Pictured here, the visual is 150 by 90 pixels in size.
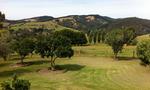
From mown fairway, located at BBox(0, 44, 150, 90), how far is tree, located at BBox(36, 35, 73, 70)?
194 inches

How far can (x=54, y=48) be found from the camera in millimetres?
109250

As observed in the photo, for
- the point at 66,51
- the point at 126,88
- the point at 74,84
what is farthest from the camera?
the point at 66,51

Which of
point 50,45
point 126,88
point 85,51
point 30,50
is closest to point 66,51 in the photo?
point 50,45

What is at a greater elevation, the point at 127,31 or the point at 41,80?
the point at 127,31

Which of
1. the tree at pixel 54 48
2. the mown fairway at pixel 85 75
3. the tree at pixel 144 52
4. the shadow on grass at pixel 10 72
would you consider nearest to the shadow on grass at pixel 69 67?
the mown fairway at pixel 85 75

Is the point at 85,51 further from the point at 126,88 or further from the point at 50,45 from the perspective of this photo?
the point at 126,88

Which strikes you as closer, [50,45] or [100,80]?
[100,80]

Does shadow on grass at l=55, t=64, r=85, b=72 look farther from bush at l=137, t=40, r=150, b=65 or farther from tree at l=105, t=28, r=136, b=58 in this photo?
tree at l=105, t=28, r=136, b=58

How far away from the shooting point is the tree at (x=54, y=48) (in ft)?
352

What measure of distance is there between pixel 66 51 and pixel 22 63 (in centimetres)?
2223

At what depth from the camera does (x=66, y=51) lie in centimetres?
10738

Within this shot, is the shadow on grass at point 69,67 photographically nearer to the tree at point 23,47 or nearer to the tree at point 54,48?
the tree at point 54,48

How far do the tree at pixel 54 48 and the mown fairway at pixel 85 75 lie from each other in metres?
4.92

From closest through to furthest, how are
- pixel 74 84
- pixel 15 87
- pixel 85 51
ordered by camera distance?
1. pixel 15 87
2. pixel 74 84
3. pixel 85 51
